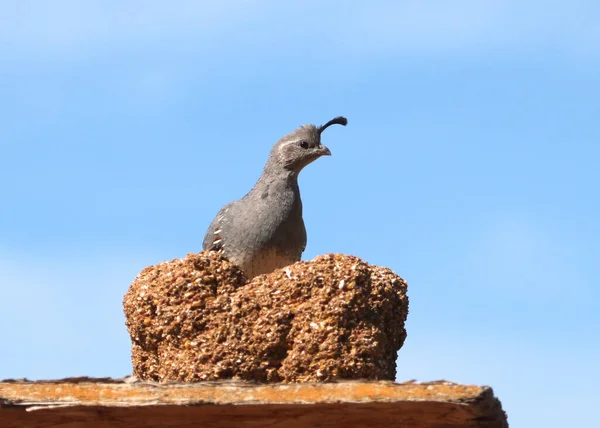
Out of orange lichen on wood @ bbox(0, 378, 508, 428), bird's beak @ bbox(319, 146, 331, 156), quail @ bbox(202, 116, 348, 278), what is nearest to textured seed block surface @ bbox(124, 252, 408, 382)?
orange lichen on wood @ bbox(0, 378, 508, 428)

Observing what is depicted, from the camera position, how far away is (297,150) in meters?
9.44

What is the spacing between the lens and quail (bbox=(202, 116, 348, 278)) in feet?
29.5

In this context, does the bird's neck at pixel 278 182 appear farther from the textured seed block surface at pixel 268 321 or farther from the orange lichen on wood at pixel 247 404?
the orange lichen on wood at pixel 247 404

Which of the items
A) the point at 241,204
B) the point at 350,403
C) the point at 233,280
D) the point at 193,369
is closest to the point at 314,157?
the point at 241,204

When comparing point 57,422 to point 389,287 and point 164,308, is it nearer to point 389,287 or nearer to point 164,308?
point 164,308

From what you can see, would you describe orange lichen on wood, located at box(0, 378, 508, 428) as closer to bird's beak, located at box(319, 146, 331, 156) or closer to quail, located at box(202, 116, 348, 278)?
quail, located at box(202, 116, 348, 278)

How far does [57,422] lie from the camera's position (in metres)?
6.88

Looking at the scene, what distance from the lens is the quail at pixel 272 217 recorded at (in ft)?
29.5

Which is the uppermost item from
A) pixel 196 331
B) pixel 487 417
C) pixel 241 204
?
pixel 241 204

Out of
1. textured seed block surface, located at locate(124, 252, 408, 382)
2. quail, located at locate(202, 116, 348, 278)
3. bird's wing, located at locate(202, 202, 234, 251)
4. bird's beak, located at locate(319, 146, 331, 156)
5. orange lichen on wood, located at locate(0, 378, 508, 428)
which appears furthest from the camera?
bird's beak, located at locate(319, 146, 331, 156)

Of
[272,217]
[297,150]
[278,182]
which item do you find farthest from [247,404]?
[297,150]

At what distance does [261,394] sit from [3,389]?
1.71 meters

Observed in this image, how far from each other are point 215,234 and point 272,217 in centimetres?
63

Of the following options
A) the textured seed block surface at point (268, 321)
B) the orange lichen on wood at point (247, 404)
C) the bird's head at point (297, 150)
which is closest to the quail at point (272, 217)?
the bird's head at point (297, 150)
